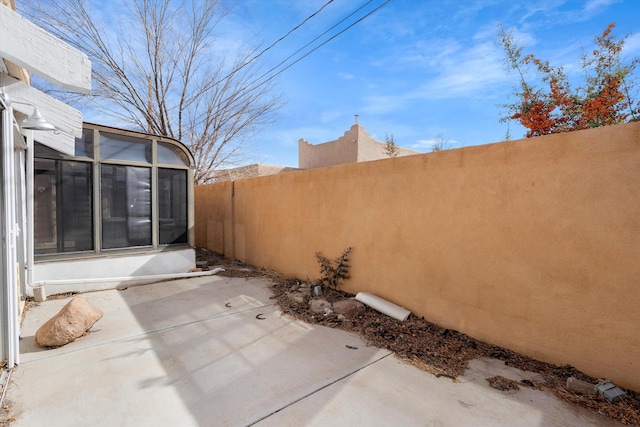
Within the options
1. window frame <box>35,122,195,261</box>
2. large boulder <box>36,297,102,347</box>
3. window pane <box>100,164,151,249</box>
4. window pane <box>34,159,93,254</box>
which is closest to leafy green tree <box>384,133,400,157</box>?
window frame <box>35,122,195,261</box>

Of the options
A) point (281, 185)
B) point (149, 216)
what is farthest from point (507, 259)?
point (149, 216)

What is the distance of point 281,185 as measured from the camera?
20.3 ft

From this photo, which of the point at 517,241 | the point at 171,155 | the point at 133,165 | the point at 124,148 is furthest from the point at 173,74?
the point at 517,241

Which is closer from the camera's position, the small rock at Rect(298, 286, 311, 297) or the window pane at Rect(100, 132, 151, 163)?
the small rock at Rect(298, 286, 311, 297)

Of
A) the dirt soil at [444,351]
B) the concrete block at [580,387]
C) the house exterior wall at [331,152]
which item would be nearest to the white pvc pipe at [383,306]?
the dirt soil at [444,351]

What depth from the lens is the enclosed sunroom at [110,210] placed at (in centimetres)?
478

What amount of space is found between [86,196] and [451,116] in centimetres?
1067

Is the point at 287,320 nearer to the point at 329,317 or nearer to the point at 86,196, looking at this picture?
the point at 329,317

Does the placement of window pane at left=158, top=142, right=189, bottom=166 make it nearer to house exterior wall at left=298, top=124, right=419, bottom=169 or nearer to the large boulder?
the large boulder

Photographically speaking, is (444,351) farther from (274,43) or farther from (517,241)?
(274,43)

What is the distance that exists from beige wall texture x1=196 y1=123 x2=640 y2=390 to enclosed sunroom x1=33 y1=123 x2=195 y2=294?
3.68m

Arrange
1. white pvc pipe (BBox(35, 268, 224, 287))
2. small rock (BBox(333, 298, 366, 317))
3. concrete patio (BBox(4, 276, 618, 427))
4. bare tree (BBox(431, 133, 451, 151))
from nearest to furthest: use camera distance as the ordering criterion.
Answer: concrete patio (BBox(4, 276, 618, 427)), small rock (BBox(333, 298, 366, 317)), white pvc pipe (BBox(35, 268, 224, 287)), bare tree (BBox(431, 133, 451, 151))

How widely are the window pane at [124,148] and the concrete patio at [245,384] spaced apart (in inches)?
116

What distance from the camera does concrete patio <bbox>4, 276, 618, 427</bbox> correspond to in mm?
2104
